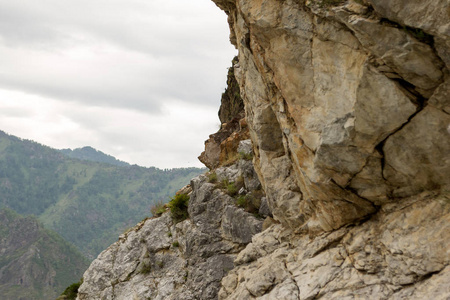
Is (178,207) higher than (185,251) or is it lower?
higher

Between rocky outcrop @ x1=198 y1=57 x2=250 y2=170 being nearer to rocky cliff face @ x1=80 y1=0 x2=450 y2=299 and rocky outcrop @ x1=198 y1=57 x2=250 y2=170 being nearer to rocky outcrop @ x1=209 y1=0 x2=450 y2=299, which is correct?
rocky cliff face @ x1=80 y1=0 x2=450 y2=299

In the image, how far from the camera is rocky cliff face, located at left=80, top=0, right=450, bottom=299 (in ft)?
25.2

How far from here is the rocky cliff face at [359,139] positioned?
767 centimetres

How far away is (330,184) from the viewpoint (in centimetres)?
988

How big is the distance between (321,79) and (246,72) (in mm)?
4116

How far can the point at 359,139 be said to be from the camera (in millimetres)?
8805

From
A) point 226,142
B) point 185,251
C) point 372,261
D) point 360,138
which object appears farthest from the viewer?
point 226,142

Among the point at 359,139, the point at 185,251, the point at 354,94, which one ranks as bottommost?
the point at 185,251

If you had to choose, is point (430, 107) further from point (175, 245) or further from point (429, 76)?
point (175, 245)

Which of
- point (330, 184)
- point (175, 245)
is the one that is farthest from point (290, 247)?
point (175, 245)

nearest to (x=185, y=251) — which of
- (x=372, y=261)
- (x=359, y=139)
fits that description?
(x=372, y=261)

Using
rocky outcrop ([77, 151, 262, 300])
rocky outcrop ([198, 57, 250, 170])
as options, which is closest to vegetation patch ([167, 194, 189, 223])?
rocky outcrop ([77, 151, 262, 300])

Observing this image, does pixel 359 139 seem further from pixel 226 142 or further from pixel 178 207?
pixel 226 142

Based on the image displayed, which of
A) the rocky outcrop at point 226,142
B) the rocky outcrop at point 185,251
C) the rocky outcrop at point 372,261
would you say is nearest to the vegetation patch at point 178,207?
the rocky outcrop at point 185,251
